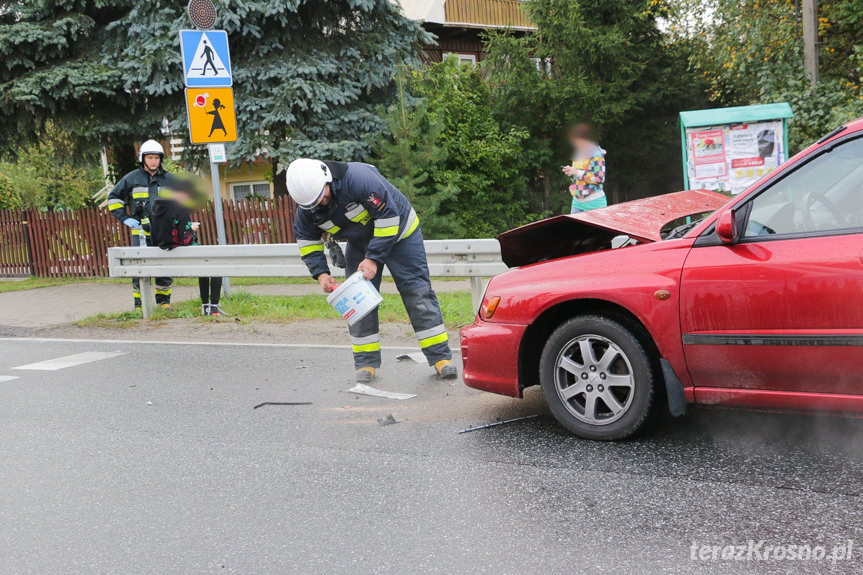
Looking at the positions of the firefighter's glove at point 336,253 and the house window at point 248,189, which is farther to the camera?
the house window at point 248,189

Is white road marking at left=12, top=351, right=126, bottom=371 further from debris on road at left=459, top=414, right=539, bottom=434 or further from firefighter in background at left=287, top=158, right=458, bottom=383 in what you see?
debris on road at left=459, top=414, right=539, bottom=434

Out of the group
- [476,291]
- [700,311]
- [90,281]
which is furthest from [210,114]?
[700,311]

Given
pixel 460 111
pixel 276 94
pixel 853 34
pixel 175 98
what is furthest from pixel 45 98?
pixel 853 34

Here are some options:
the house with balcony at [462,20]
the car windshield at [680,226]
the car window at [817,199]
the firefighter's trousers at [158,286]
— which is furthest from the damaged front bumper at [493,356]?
the house with balcony at [462,20]

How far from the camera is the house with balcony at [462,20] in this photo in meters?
24.8

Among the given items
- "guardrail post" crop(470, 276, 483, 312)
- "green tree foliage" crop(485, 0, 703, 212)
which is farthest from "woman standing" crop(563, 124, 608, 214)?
"green tree foliage" crop(485, 0, 703, 212)

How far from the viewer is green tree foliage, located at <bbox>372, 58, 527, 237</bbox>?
15.2m

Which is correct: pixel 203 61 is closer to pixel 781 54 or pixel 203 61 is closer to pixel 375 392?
pixel 375 392

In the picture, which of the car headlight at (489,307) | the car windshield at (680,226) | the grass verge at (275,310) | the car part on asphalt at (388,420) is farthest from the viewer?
the grass verge at (275,310)

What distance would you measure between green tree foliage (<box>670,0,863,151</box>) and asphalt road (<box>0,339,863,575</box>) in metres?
11.0

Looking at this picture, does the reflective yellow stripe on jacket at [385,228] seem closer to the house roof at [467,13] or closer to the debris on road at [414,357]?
the debris on road at [414,357]

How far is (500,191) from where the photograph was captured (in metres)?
19.6

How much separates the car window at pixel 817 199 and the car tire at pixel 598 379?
86cm

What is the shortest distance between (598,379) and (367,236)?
8.02 ft
